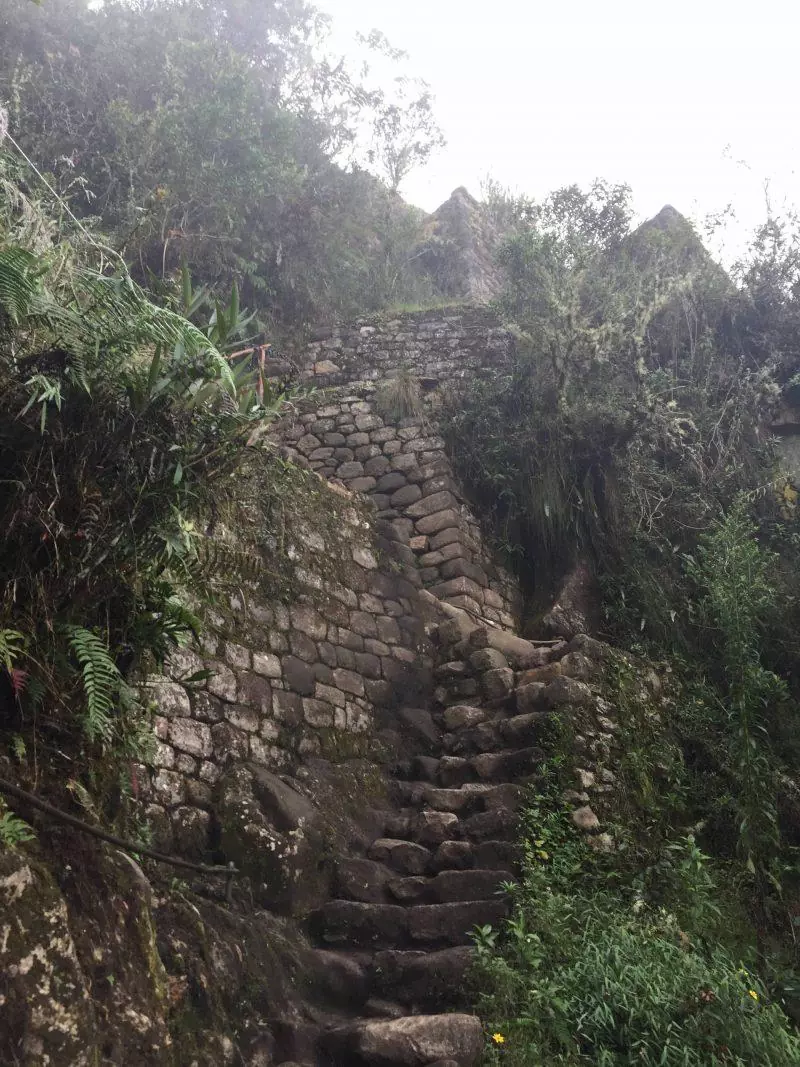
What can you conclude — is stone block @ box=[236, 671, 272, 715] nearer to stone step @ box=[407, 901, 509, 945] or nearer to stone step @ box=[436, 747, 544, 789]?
stone step @ box=[436, 747, 544, 789]

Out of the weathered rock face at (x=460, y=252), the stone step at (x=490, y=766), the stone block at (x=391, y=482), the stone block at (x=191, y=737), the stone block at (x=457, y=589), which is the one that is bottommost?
the stone step at (x=490, y=766)

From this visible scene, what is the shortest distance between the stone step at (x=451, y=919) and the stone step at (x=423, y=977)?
13 centimetres

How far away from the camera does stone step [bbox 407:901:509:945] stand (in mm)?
4062

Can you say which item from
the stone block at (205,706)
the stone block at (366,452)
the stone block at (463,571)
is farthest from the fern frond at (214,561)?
the stone block at (366,452)

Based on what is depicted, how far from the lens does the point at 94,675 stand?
280 cm

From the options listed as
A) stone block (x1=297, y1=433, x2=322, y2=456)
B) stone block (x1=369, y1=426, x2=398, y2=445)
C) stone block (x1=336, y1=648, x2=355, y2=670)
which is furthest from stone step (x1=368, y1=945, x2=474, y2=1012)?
stone block (x1=297, y1=433, x2=322, y2=456)

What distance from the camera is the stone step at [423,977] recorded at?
3680 mm

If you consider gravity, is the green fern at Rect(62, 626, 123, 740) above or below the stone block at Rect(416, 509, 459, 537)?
below

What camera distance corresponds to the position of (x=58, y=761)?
2855 mm

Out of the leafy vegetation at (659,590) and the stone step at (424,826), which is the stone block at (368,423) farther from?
the stone step at (424,826)

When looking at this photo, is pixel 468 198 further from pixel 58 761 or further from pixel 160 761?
pixel 58 761

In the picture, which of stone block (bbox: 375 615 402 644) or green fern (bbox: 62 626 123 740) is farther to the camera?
stone block (bbox: 375 615 402 644)

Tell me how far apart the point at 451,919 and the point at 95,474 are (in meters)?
2.56

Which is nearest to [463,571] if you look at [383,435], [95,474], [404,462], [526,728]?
[404,462]
